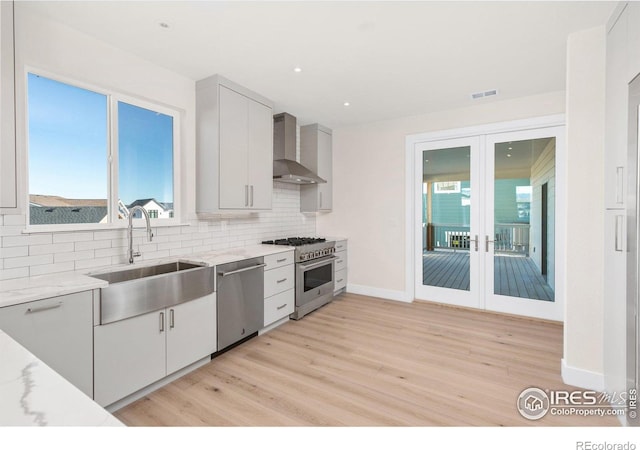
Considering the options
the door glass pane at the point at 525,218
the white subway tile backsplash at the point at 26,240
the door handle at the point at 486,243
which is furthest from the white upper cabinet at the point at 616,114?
the white subway tile backsplash at the point at 26,240

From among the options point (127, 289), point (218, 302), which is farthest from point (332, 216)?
point (127, 289)

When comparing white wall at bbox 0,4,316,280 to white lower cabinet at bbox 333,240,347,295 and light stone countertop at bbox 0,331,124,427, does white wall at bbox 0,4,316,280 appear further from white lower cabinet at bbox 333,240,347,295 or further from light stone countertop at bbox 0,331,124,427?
white lower cabinet at bbox 333,240,347,295

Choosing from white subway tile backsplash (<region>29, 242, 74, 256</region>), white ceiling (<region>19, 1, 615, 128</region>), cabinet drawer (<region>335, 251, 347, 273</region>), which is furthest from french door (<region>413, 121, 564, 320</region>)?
white subway tile backsplash (<region>29, 242, 74, 256</region>)

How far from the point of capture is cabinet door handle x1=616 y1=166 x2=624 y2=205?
1.97m

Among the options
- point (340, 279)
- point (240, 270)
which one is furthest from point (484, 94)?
point (240, 270)

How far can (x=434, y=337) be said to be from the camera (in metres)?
3.39

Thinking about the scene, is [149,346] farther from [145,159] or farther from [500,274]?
[500,274]

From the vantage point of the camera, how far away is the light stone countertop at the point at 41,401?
65cm

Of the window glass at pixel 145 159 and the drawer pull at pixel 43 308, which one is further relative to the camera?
the window glass at pixel 145 159

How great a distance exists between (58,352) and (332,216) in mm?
4090

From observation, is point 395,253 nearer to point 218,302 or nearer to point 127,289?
point 218,302
